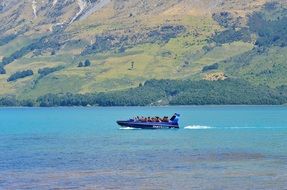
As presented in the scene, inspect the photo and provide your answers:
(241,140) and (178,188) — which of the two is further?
(241,140)

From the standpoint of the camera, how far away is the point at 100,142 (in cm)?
16812

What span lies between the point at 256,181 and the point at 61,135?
10170cm

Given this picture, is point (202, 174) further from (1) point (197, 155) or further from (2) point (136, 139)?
(2) point (136, 139)

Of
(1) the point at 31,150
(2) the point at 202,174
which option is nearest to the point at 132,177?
(2) the point at 202,174

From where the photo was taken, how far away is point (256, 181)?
10069 centimetres

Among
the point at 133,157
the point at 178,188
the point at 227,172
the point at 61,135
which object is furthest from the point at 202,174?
the point at 61,135

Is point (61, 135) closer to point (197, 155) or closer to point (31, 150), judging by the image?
point (31, 150)

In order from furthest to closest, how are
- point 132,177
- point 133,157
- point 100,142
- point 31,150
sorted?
point 100,142
point 31,150
point 133,157
point 132,177

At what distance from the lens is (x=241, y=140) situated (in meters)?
169

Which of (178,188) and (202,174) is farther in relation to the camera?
(202,174)

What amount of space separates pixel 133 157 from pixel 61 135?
220ft

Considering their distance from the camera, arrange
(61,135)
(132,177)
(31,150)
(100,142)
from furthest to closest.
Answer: (61,135)
(100,142)
(31,150)
(132,177)

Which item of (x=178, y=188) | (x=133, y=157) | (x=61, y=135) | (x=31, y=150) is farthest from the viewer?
(x=61, y=135)

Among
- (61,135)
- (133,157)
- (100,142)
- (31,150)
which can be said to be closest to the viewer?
(133,157)
